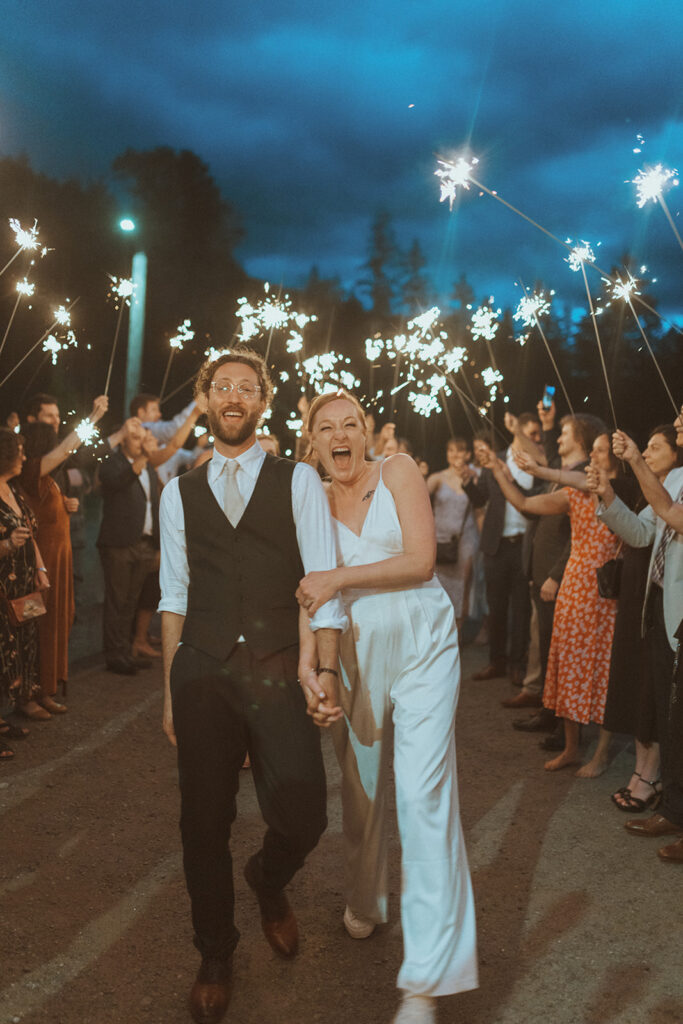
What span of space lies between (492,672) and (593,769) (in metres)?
2.76

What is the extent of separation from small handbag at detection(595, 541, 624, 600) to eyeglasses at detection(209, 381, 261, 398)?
3224 mm

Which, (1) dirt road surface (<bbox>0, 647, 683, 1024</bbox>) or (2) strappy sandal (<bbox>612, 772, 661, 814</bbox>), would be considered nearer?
(1) dirt road surface (<bbox>0, 647, 683, 1024</bbox>)

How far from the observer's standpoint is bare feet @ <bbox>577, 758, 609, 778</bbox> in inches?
242

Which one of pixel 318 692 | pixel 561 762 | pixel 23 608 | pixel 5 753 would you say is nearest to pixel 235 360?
pixel 318 692

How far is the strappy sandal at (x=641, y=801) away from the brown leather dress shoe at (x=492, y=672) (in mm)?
3227

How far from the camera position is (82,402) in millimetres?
21750

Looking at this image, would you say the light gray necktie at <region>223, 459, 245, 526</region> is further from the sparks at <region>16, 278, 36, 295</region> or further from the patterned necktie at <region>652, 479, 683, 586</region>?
the sparks at <region>16, 278, 36, 295</region>

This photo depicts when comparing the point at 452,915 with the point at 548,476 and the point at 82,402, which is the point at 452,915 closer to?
the point at 548,476

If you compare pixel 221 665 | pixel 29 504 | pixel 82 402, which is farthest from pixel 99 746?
pixel 82 402

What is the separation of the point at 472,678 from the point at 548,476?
314 cm

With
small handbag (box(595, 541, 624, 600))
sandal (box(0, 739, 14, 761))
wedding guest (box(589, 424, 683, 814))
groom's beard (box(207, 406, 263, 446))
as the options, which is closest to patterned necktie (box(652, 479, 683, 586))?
wedding guest (box(589, 424, 683, 814))

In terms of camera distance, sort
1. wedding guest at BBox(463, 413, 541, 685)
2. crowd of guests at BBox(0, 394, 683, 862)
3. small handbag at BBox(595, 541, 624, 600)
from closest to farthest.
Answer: crowd of guests at BBox(0, 394, 683, 862), small handbag at BBox(595, 541, 624, 600), wedding guest at BBox(463, 413, 541, 685)

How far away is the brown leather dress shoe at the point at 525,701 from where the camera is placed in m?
7.85

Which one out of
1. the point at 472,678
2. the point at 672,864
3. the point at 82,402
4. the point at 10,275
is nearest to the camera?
the point at 672,864
